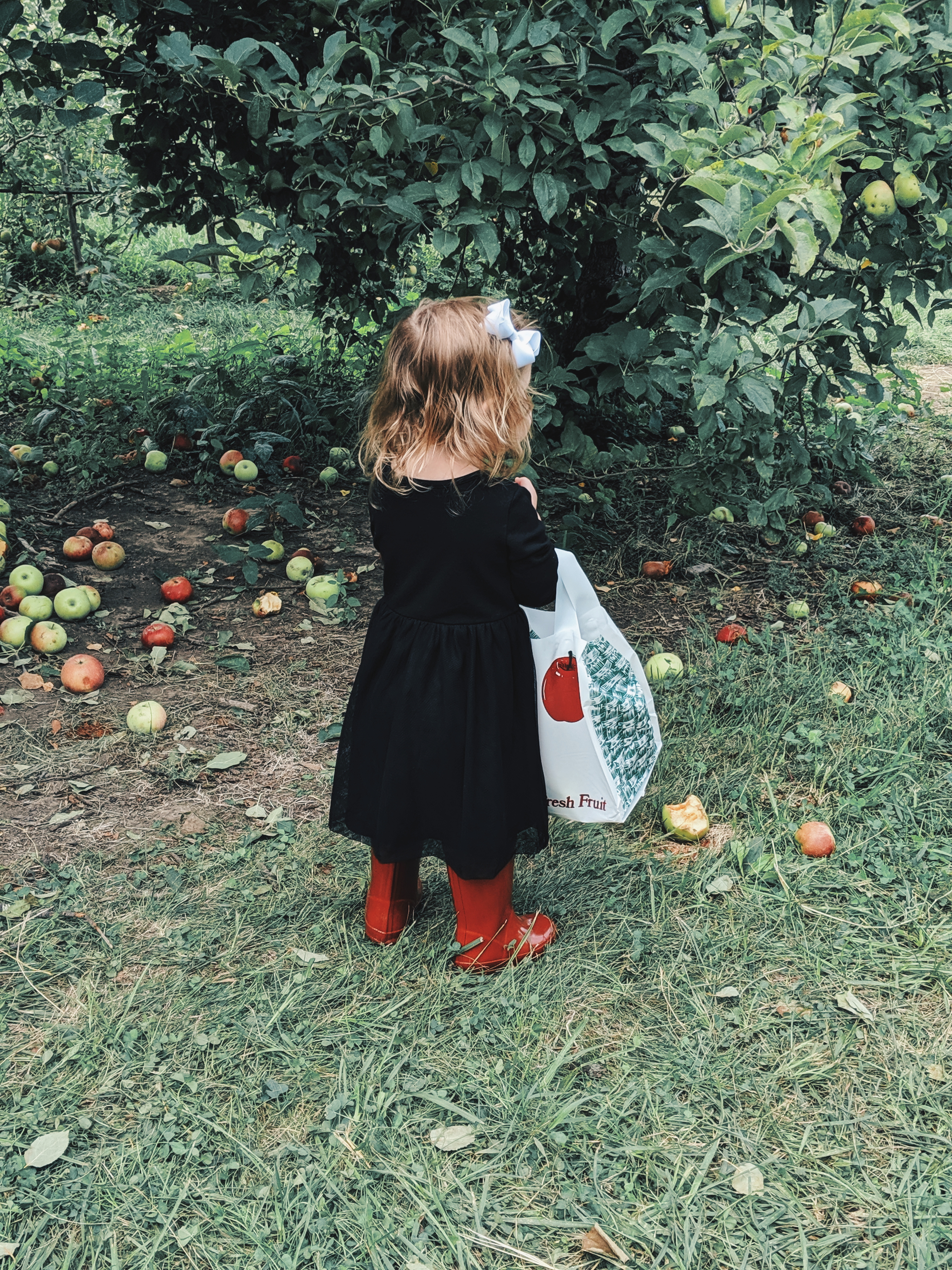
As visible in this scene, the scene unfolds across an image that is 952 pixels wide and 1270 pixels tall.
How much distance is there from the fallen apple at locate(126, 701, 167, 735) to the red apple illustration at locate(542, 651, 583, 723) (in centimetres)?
147

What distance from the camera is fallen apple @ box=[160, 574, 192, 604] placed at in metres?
3.66

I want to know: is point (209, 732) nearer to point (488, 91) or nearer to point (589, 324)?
point (488, 91)

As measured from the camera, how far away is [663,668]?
3139 mm

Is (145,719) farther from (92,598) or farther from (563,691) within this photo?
(563,691)

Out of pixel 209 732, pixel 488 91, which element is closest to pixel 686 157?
pixel 488 91

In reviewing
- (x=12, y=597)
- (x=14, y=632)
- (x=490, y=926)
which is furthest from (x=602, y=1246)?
(x=12, y=597)

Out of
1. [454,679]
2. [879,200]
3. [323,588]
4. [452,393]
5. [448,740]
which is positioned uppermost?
[879,200]

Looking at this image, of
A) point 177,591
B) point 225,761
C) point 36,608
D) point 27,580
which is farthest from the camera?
point 177,591

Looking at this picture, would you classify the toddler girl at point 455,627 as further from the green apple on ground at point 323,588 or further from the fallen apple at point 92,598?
the fallen apple at point 92,598

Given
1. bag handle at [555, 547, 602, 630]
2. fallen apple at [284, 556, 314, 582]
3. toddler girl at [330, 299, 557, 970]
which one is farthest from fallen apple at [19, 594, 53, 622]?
bag handle at [555, 547, 602, 630]

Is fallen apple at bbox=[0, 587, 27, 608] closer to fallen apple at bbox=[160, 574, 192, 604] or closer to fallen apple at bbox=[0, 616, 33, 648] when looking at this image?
fallen apple at bbox=[0, 616, 33, 648]

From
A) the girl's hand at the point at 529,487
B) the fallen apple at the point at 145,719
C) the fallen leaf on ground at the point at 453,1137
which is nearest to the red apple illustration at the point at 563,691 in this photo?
the girl's hand at the point at 529,487

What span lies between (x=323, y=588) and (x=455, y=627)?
185cm

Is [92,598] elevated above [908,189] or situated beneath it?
situated beneath
